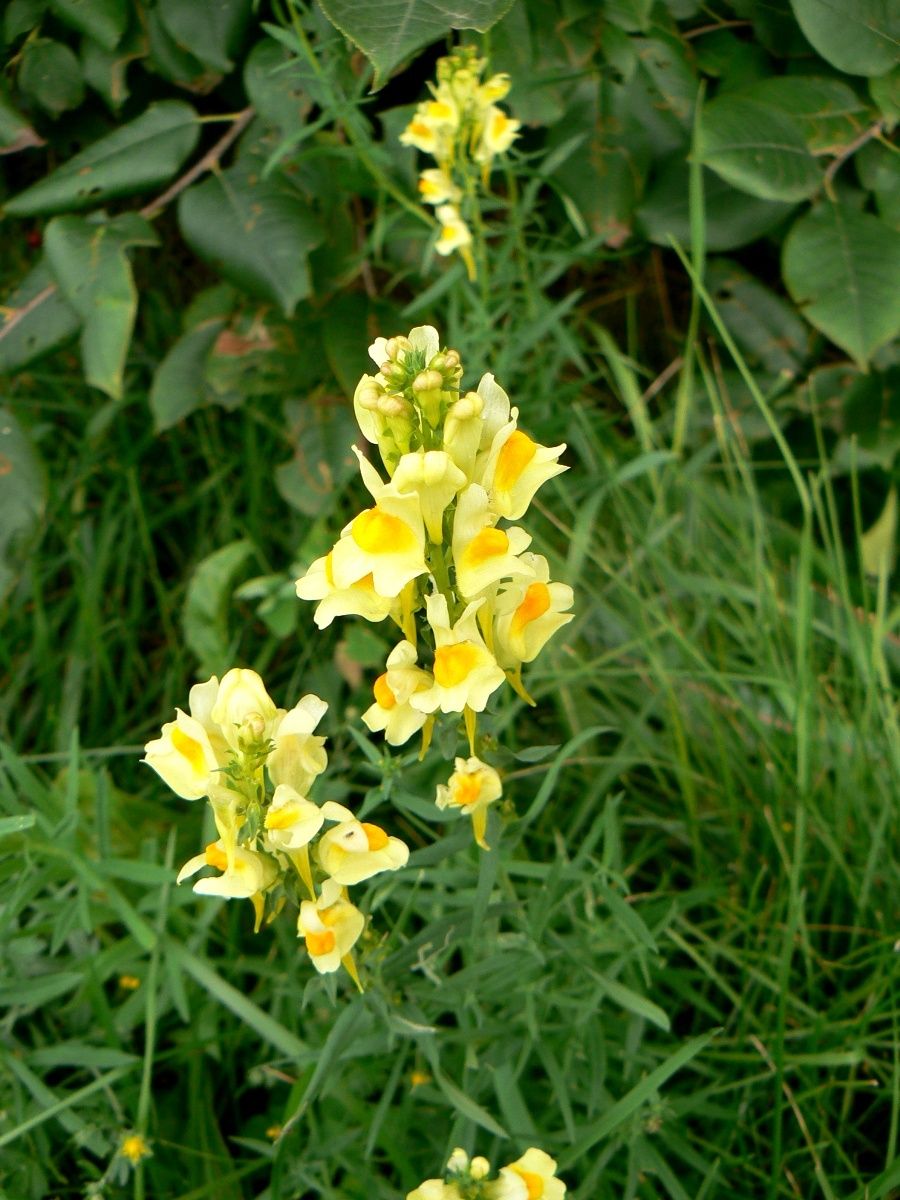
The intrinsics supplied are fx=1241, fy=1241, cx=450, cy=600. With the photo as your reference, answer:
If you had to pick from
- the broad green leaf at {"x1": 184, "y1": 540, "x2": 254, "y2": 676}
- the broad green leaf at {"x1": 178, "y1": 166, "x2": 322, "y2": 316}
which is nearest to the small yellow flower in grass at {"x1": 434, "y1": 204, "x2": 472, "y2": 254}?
the broad green leaf at {"x1": 178, "y1": 166, "x2": 322, "y2": 316}

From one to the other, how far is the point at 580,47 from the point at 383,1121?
4.42ft

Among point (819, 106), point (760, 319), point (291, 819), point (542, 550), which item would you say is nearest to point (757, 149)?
point (819, 106)

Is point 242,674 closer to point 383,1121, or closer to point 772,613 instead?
point 383,1121

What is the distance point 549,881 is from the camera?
1.06 meters

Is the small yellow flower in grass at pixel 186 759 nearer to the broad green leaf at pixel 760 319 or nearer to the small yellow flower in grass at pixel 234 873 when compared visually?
the small yellow flower in grass at pixel 234 873

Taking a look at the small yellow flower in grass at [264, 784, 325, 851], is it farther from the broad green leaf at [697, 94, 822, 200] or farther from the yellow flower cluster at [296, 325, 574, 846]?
the broad green leaf at [697, 94, 822, 200]

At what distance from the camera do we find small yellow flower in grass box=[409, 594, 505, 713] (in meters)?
0.80

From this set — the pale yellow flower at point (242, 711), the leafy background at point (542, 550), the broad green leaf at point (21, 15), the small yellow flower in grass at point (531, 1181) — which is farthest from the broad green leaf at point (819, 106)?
the small yellow flower in grass at point (531, 1181)

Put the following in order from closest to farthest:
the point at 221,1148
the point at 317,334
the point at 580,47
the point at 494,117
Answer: the point at 221,1148
the point at 494,117
the point at 580,47
the point at 317,334

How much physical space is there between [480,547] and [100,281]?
103cm

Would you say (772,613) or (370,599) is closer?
(370,599)

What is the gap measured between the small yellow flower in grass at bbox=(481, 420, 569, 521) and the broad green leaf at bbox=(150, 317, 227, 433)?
1043 mm

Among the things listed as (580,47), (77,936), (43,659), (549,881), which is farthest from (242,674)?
(580,47)

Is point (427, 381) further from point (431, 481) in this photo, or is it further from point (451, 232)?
point (451, 232)
